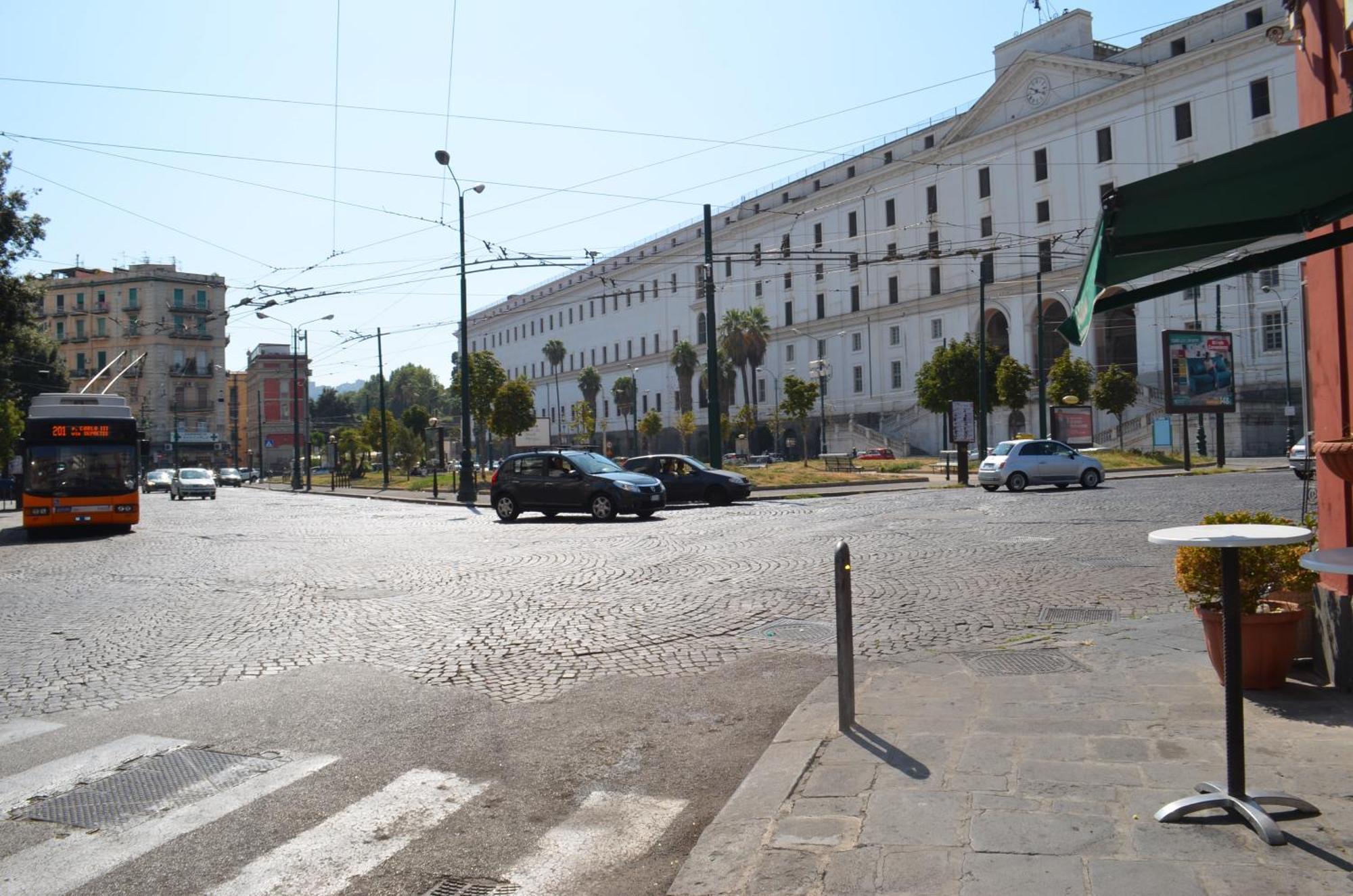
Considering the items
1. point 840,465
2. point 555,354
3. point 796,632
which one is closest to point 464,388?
point 840,465

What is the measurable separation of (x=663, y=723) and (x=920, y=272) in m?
67.7

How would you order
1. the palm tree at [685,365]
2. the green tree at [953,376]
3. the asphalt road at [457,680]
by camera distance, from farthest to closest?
the palm tree at [685,365]
the green tree at [953,376]
the asphalt road at [457,680]

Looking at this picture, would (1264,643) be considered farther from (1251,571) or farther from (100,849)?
(100,849)

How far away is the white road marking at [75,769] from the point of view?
466cm

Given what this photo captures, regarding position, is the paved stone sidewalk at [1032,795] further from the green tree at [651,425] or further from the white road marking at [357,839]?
the green tree at [651,425]

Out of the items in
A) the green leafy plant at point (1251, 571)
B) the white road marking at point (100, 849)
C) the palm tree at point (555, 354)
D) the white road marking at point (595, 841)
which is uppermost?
the palm tree at point (555, 354)

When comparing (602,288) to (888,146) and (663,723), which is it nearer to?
(888,146)

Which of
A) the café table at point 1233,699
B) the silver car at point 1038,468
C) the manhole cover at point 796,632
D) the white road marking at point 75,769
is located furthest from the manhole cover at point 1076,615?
the silver car at point 1038,468

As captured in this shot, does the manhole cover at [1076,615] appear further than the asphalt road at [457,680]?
Yes

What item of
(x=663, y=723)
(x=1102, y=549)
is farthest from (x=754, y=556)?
(x=663, y=723)

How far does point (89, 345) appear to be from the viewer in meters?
84.1

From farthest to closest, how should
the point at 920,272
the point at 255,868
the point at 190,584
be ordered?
the point at 920,272
the point at 190,584
the point at 255,868

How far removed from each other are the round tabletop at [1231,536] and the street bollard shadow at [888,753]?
1.36 metres

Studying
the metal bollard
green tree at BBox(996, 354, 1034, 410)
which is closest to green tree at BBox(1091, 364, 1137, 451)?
green tree at BBox(996, 354, 1034, 410)
